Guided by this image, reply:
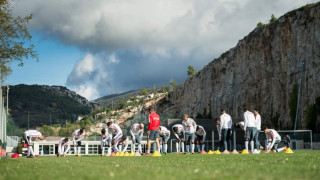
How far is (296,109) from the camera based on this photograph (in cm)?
5356

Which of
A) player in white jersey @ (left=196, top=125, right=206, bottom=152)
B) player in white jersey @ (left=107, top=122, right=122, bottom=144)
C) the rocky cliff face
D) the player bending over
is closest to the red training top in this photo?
player in white jersey @ (left=107, top=122, right=122, bottom=144)

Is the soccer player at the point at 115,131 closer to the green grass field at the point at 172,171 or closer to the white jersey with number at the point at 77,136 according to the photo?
the white jersey with number at the point at 77,136

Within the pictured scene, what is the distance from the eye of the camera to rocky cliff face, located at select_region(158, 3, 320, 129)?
5250cm

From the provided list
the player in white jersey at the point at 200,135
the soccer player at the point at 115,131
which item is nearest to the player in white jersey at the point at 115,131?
the soccer player at the point at 115,131

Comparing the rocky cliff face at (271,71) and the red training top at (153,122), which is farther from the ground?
the rocky cliff face at (271,71)

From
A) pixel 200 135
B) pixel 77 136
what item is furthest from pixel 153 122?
pixel 200 135

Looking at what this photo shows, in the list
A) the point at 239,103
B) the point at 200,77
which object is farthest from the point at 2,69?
the point at 200,77

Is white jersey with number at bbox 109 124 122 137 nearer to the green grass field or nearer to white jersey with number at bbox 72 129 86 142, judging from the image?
white jersey with number at bbox 72 129 86 142

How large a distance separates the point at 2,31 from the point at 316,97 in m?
38.6

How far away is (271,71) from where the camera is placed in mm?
61219

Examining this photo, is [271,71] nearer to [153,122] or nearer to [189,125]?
[189,125]

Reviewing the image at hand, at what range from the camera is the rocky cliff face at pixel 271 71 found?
52.5 m

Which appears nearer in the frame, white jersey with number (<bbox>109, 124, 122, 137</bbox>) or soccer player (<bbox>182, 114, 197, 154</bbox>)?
white jersey with number (<bbox>109, 124, 122, 137</bbox>)

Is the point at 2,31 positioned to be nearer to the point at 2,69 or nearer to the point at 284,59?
the point at 2,69
